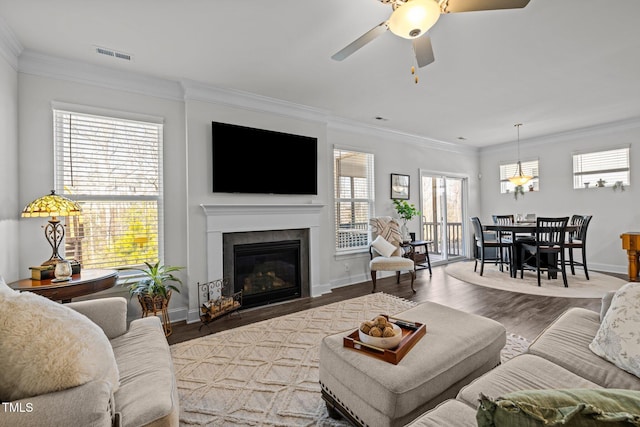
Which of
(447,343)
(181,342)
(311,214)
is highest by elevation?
(311,214)

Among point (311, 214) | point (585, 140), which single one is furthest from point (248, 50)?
point (585, 140)

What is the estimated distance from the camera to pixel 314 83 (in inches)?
135

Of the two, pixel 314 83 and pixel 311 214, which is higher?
pixel 314 83

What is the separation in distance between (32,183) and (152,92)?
4.74 ft

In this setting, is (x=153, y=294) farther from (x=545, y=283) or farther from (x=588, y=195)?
(x=588, y=195)

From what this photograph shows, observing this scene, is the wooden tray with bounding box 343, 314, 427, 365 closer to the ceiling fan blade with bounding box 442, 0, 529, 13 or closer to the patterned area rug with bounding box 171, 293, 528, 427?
the patterned area rug with bounding box 171, 293, 528, 427

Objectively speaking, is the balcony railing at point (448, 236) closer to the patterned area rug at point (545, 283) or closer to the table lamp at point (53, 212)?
the patterned area rug at point (545, 283)

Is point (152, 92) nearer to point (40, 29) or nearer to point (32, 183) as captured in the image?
point (40, 29)

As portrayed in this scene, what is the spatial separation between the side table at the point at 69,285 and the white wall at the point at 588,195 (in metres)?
7.62

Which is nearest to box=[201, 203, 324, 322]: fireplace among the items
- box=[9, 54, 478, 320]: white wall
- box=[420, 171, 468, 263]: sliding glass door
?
box=[9, 54, 478, 320]: white wall

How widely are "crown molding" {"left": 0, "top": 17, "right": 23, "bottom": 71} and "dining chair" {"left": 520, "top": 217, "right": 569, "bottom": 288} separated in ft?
20.7

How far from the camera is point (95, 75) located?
299cm

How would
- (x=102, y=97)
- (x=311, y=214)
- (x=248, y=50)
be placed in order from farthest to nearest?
(x=311, y=214), (x=102, y=97), (x=248, y=50)

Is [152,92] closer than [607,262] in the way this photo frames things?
Yes
